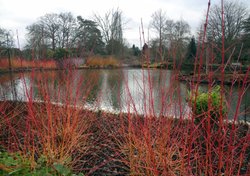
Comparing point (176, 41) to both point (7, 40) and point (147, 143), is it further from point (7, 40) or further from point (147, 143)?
point (7, 40)

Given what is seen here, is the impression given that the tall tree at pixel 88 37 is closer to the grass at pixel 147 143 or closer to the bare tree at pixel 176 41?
the grass at pixel 147 143

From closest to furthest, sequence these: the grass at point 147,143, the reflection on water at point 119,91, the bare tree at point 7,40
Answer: the grass at point 147,143 < the reflection on water at point 119,91 < the bare tree at point 7,40

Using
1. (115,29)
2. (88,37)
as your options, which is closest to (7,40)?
(115,29)

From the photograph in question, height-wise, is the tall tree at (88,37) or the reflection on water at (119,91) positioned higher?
the tall tree at (88,37)

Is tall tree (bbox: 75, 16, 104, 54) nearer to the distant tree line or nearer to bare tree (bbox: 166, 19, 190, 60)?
the distant tree line

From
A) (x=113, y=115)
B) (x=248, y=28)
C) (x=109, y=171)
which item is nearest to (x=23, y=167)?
(x=109, y=171)

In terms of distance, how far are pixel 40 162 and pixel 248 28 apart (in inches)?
723

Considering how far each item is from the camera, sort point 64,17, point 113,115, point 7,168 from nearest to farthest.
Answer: point 7,168, point 113,115, point 64,17

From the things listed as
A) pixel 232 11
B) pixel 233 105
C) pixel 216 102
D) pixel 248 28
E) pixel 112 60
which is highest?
pixel 232 11

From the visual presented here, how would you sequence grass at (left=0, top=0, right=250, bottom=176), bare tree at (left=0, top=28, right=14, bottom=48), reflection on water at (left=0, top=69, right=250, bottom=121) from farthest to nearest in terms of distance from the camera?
bare tree at (left=0, top=28, right=14, bottom=48) < reflection on water at (left=0, top=69, right=250, bottom=121) < grass at (left=0, top=0, right=250, bottom=176)

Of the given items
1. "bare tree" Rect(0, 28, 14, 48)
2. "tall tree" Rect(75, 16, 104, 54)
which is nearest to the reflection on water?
"tall tree" Rect(75, 16, 104, 54)

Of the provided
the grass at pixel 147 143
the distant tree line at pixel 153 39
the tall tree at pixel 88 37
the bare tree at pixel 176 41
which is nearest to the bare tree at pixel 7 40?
the distant tree line at pixel 153 39

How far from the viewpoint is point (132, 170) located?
1605 millimetres

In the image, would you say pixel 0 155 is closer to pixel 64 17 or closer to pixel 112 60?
pixel 112 60
